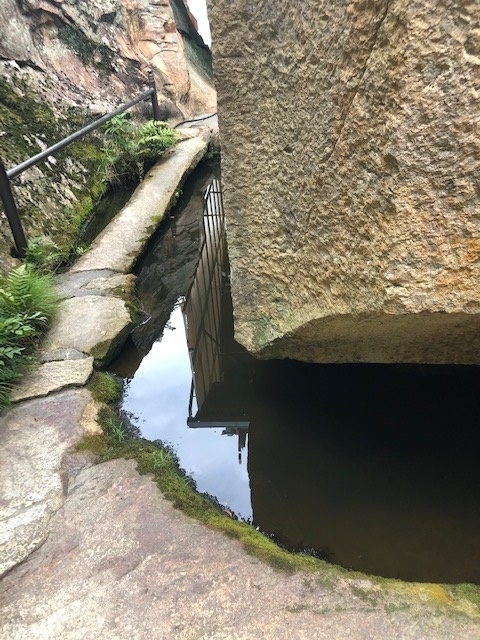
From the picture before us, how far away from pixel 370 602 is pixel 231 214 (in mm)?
1673

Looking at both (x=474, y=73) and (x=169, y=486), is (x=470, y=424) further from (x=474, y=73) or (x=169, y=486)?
(x=474, y=73)

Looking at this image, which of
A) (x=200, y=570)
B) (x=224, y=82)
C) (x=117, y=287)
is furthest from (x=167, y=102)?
(x=200, y=570)

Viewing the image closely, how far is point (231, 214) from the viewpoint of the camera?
94.0 inches

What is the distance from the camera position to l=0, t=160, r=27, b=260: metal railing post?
3.79m

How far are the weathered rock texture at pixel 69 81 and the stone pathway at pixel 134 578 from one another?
2.24m

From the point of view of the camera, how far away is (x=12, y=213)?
3914mm

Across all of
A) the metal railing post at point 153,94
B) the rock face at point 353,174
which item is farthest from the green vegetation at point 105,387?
the metal railing post at point 153,94

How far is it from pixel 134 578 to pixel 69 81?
6736 mm

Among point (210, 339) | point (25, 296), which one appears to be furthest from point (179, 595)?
point (25, 296)

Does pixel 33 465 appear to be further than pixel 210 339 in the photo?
No

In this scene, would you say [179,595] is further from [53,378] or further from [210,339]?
[210,339]

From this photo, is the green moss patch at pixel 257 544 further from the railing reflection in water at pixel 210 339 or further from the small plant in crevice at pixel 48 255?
the small plant in crevice at pixel 48 255

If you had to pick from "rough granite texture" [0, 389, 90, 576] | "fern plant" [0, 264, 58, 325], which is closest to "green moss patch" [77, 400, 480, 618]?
"rough granite texture" [0, 389, 90, 576]

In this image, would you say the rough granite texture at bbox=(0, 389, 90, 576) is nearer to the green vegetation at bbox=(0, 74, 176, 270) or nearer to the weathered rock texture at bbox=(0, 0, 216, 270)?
the weathered rock texture at bbox=(0, 0, 216, 270)
